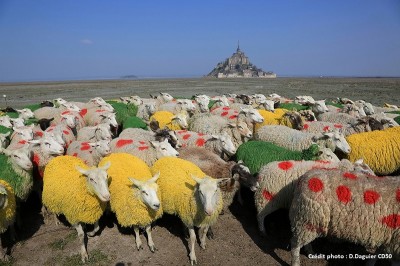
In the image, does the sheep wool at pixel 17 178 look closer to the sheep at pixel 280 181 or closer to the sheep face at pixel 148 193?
the sheep face at pixel 148 193

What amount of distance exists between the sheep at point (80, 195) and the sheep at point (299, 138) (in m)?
5.60

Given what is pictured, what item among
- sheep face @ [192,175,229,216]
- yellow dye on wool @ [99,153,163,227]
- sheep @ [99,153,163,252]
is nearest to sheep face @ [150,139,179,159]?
yellow dye on wool @ [99,153,163,227]

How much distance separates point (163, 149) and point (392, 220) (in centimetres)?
533

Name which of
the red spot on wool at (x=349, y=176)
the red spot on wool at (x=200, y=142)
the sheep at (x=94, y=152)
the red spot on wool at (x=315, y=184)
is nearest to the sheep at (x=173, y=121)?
the red spot on wool at (x=200, y=142)

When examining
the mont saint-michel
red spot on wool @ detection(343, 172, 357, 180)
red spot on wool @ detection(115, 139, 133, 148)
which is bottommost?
red spot on wool @ detection(115, 139, 133, 148)

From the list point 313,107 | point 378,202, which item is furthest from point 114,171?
point 313,107

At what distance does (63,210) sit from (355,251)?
239 inches

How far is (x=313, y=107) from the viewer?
13680mm

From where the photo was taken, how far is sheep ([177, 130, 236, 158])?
28.4 feet

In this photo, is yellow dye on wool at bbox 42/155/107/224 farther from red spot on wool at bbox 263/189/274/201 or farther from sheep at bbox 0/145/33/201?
red spot on wool at bbox 263/189/274/201

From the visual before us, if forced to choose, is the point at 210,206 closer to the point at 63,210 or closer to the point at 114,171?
the point at 114,171

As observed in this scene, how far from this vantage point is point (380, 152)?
8008 mm

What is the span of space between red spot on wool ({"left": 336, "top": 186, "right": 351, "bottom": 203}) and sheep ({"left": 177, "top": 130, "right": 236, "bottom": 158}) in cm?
406

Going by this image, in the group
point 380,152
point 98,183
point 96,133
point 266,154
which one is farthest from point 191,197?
point 380,152
